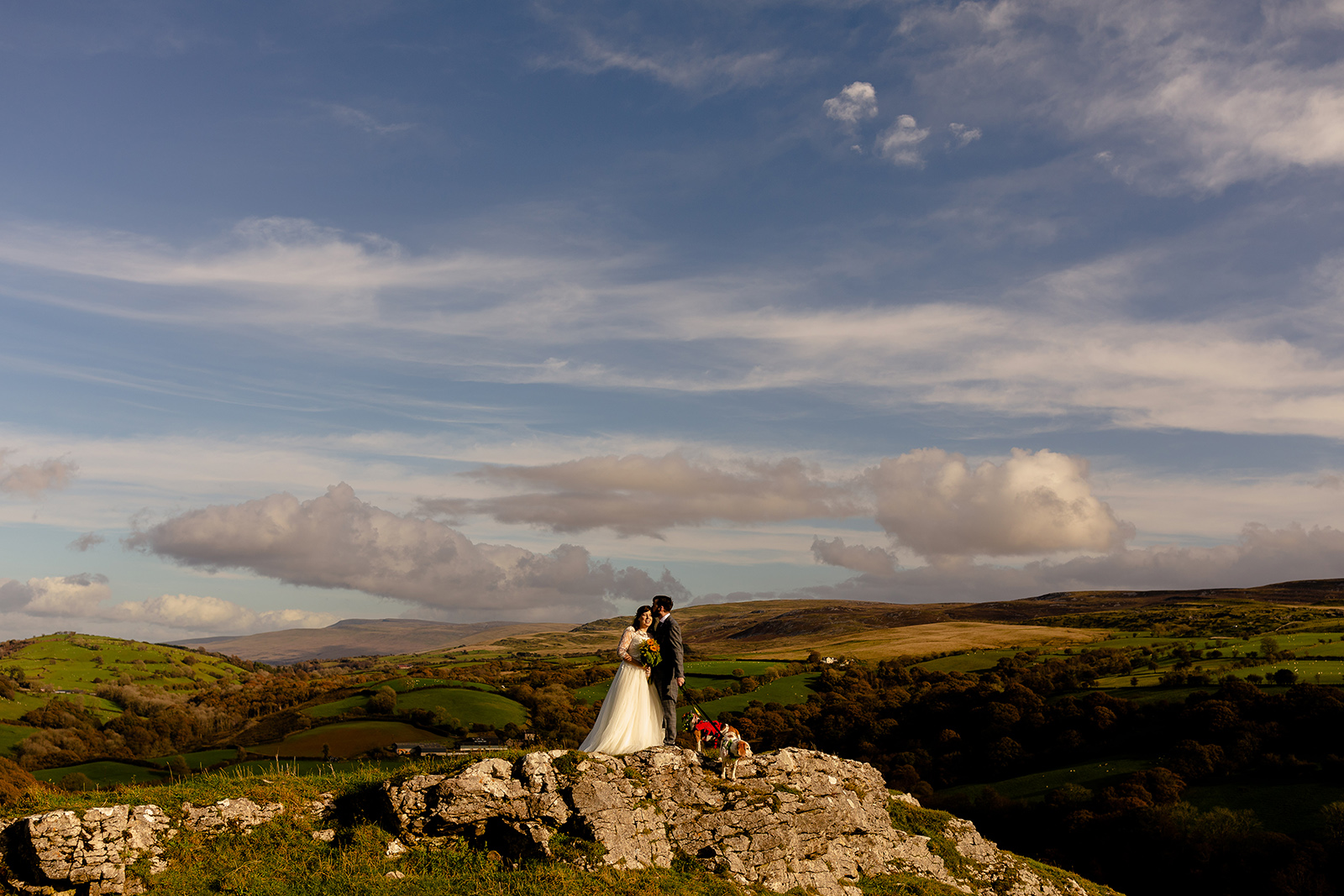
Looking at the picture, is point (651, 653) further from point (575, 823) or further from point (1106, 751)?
point (1106, 751)

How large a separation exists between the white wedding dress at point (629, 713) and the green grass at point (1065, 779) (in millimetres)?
53612

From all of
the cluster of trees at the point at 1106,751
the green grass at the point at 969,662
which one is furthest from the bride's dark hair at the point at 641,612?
the green grass at the point at 969,662

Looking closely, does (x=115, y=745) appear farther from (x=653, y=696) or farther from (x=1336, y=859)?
(x=1336, y=859)

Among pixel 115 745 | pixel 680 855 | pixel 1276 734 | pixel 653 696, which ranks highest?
pixel 653 696

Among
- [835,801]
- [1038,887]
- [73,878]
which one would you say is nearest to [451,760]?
[73,878]

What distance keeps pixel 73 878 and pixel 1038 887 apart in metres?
26.1

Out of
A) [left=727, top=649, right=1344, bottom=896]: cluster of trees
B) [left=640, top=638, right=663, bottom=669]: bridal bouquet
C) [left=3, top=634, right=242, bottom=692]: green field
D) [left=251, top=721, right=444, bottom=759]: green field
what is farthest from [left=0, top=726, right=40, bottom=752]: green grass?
[left=640, top=638, right=663, bottom=669]: bridal bouquet

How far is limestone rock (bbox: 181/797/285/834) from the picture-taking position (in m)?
15.9

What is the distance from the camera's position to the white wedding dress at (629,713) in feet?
66.6

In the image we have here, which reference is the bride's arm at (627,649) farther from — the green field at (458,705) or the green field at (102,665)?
the green field at (102,665)

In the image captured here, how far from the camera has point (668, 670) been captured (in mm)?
20734

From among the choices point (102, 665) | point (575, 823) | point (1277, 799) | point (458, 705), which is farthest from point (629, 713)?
point (102, 665)

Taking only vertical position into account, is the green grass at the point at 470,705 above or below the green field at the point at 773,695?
above

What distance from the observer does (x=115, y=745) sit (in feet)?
353
